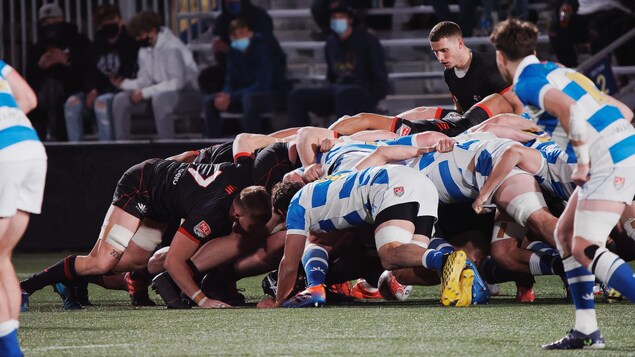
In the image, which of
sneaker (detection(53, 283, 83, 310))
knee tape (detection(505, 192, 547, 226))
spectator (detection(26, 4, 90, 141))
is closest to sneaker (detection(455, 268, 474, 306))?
knee tape (detection(505, 192, 547, 226))

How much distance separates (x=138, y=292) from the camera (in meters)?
8.20

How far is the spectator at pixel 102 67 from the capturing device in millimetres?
13398

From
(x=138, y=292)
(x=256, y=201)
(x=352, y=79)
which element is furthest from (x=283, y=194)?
(x=352, y=79)

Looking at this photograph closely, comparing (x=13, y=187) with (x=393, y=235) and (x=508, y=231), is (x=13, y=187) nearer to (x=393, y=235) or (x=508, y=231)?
(x=393, y=235)

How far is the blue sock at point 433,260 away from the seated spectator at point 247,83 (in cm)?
581

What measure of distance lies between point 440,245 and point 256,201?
1171mm

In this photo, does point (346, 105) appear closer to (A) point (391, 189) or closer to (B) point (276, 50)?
(B) point (276, 50)

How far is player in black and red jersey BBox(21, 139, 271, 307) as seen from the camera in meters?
7.62

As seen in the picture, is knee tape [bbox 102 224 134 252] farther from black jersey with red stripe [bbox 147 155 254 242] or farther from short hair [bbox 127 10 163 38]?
short hair [bbox 127 10 163 38]

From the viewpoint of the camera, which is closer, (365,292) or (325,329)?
(325,329)

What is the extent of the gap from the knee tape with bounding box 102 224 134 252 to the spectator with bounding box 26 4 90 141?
577 cm

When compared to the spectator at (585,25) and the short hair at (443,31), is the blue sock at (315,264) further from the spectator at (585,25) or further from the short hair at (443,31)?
the spectator at (585,25)

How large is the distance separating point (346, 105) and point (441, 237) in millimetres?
4411

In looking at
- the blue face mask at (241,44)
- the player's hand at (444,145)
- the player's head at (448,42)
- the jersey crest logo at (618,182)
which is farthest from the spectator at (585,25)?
the jersey crest logo at (618,182)
